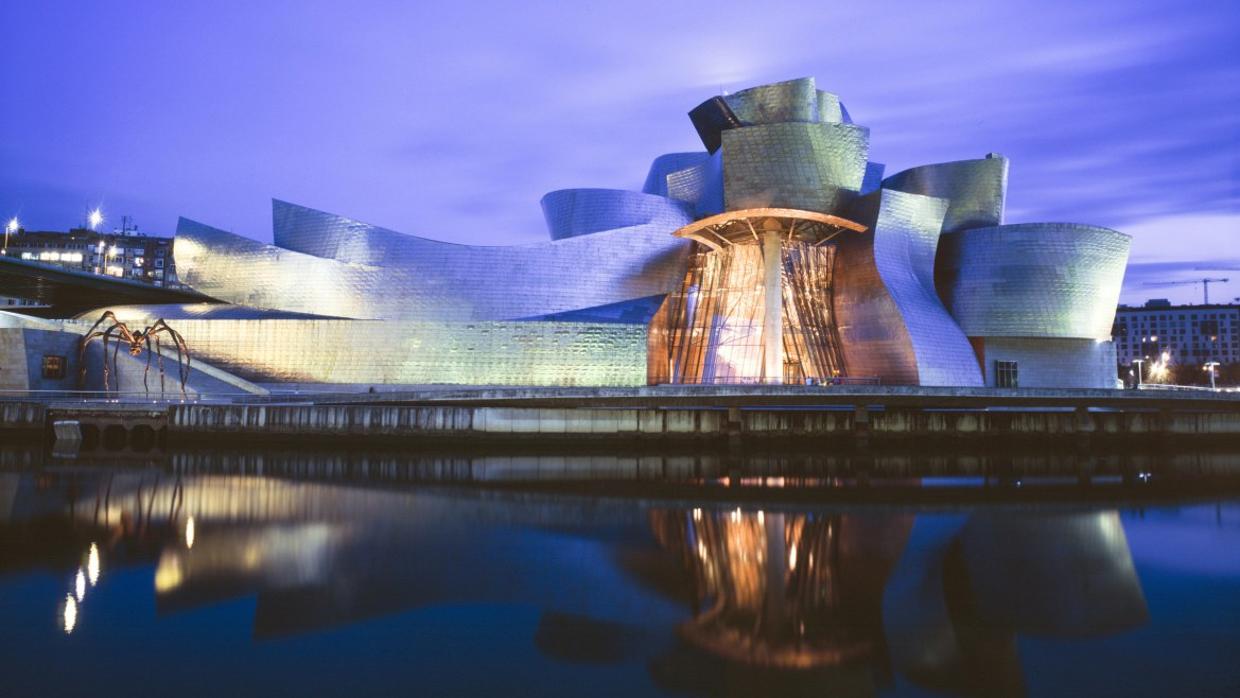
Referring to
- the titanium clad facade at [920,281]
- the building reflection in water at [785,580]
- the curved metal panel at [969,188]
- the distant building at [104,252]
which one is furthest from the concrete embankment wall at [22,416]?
the distant building at [104,252]

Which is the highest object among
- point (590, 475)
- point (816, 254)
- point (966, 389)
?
point (816, 254)

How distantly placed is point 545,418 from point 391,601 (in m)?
15.1

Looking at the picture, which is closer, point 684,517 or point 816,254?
point 684,517

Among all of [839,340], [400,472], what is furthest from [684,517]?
[839,340]

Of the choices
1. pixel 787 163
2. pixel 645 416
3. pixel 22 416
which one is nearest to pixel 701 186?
pixel 787 163

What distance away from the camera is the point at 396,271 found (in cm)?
2805

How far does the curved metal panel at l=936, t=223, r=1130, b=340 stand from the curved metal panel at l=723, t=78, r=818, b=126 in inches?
341

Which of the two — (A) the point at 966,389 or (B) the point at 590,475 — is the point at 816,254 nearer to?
(A) the point at 966,389

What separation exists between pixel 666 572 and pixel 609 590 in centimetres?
87

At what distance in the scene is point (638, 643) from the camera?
5816 millimetres

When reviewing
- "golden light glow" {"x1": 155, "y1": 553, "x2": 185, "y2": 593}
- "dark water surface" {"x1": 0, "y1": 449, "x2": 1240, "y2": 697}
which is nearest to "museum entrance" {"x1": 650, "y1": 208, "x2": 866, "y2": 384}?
"dark water surface" {"x1": 0, "y1": 449, "x2": 1240, "y2": 697}

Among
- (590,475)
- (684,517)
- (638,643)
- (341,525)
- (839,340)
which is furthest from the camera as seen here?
(839,340)

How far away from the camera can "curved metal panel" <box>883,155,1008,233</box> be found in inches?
1282

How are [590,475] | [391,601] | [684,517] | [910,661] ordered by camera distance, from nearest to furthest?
[910,661], [391,601], [684,517], [590,475]
